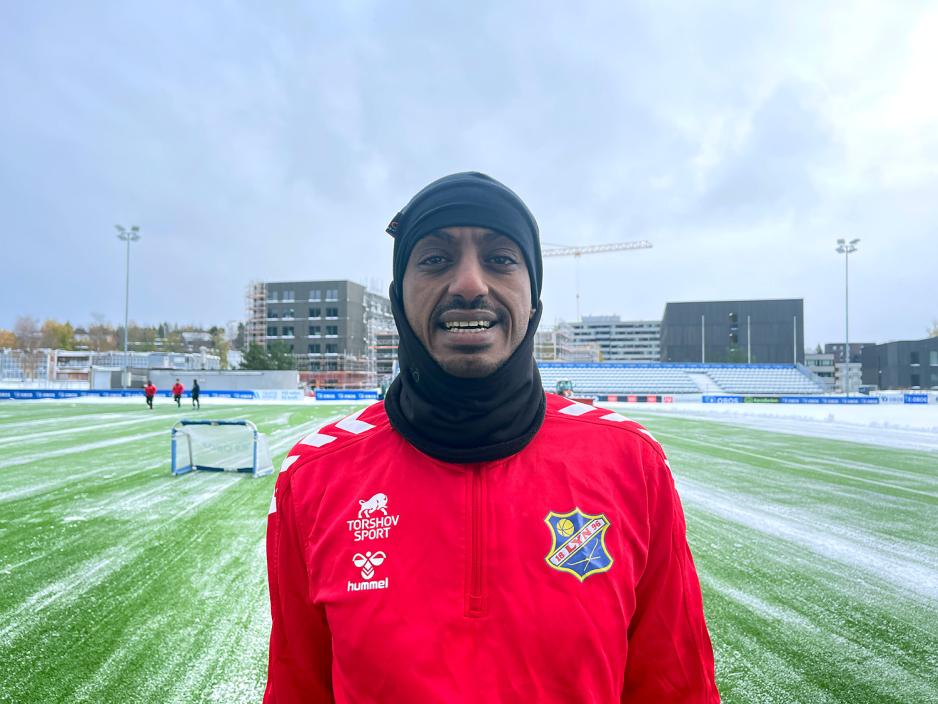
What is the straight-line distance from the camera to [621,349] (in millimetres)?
143875

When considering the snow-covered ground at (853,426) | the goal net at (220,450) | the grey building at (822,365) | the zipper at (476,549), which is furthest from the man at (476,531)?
the grey building at (822,365)

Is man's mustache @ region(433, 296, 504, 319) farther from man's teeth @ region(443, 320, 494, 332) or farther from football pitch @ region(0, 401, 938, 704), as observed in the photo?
football pitch @ region(0, 401, 938, 704)

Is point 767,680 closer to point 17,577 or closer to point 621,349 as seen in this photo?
point 17,577

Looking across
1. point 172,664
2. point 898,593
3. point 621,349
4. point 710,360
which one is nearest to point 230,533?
point 172,664

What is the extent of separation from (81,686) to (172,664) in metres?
0.44

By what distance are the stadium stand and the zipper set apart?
42.5 metres

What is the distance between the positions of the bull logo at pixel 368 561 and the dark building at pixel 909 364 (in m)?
78.5

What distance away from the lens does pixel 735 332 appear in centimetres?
8456

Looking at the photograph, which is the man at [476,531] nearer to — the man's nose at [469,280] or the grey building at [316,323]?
the man's nose at [469,280]

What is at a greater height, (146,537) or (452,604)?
(452,604)

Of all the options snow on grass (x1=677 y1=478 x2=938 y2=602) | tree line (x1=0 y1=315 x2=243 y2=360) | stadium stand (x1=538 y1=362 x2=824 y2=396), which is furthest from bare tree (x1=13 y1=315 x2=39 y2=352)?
snow on grass (x1=677 y1=478 x2=938 y2=602)

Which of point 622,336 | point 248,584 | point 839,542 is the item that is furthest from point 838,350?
point 248,584

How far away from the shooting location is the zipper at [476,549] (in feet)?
3.88

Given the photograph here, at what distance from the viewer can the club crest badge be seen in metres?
1.23
